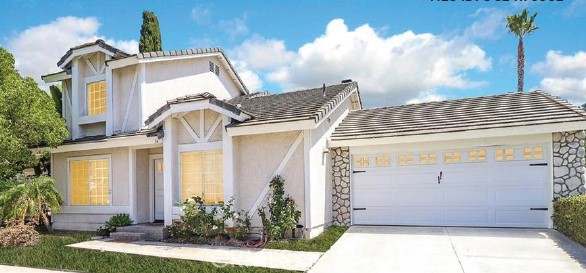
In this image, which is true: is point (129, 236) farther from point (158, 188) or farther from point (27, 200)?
point (27, 200)

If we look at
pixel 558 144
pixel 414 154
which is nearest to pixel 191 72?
pixel 414 154

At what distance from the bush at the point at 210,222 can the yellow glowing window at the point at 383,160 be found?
4243mm

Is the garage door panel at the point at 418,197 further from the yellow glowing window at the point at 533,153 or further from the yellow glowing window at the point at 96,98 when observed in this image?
the yellow glowing window at the point at 96,98

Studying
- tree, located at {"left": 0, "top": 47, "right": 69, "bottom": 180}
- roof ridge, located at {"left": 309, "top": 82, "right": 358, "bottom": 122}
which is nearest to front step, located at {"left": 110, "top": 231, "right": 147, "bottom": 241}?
tree, located at {"left": 0, "top": 47, "right": 69, "bottom": 180}

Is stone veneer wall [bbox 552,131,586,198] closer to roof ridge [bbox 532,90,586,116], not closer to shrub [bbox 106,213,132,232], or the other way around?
roof ridge [bbox 532,90,586,116]

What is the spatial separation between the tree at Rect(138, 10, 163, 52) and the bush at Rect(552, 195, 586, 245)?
15.6m

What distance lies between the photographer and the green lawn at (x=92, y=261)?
26.0 ft

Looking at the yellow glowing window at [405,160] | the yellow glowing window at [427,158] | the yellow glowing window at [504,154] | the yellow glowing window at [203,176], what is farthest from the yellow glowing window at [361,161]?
the yellow glowing window at [203,176]

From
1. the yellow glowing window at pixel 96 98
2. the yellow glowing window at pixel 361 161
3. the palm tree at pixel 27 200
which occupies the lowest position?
the palm tree at pixel 27 200

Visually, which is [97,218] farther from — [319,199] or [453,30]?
[453,30]

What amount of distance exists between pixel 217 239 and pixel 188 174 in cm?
236

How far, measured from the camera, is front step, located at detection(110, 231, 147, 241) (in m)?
11.3

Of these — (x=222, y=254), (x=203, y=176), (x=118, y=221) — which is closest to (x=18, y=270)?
(x=118, y=221)

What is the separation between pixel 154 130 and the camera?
464 inches
